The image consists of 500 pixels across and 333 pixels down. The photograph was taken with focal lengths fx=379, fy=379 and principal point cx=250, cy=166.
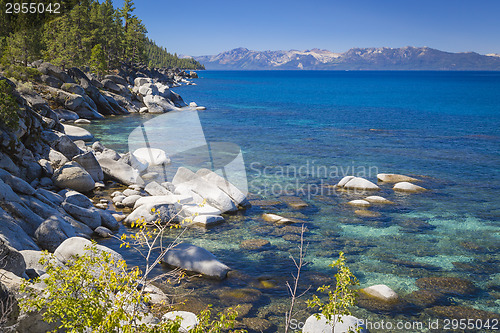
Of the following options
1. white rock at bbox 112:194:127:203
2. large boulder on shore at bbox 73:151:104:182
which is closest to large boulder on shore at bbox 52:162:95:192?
large boulder on shore at bbox 73:151:104:182

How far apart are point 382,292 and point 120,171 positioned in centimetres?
1604

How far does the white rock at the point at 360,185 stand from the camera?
2180cm

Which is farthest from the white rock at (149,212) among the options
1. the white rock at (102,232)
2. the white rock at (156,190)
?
the white rock at (156,190)

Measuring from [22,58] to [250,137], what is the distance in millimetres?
34904

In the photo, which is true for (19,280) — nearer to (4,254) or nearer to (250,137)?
(4,254)

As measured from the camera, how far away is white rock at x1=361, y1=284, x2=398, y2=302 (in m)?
11.2

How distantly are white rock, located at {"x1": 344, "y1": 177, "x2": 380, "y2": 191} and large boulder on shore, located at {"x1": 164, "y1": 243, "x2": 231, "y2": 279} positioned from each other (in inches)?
457

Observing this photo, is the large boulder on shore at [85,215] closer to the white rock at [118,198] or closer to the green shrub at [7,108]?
the white rock at [118,198]

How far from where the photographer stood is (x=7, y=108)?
18.3 metres

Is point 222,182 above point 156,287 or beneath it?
above

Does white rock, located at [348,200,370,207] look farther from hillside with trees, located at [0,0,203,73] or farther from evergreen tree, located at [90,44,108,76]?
evergreen tree, located at [90,44,108,76]

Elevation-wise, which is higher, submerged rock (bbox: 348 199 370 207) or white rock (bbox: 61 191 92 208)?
white rock (bbox: 61 191 92 208)

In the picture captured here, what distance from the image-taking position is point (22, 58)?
167 ft

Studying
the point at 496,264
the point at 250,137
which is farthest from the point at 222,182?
the point at 250,137
